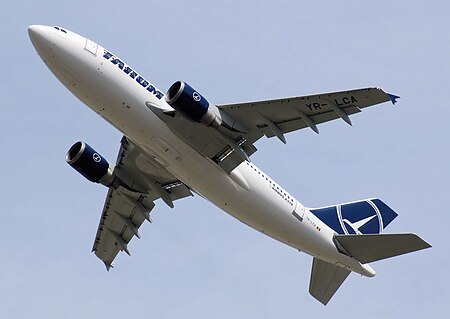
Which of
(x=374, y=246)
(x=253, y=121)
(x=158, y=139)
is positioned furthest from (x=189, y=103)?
(x=374, y=246)

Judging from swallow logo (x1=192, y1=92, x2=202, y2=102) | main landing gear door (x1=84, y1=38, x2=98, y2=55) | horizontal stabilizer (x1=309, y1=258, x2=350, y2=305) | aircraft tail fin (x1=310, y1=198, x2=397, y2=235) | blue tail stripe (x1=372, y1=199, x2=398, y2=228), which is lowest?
horizontal stabilizer (x1=309, y1=258, x2=350, y2=305)

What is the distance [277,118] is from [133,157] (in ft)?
25.2

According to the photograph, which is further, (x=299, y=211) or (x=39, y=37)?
(x=299, y=211)

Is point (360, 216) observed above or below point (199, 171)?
above

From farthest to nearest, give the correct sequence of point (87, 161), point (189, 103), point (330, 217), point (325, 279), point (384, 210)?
point (384, 210) < point (325, 279) < point (330, 217) < point (87, 161) < point (189, 103)

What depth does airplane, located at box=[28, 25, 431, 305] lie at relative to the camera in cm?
3472

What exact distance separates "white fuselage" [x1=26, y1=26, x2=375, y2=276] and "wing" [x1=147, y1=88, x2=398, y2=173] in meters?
0.38

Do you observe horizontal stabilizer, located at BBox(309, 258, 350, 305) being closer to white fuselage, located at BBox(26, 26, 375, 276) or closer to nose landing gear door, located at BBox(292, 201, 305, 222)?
white fuselage, located at BBox(26, 26, 375, 276)

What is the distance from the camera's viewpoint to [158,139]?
35312mm

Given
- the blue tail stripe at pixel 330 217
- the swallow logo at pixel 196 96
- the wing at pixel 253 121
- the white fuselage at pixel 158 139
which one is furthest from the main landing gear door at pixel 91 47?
the blue tail stripe at pixel 330 217

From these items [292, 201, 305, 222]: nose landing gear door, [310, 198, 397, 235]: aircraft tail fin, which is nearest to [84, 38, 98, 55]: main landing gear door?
[292, 201, 305, 222]: nose landing gear door

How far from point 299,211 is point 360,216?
17.0ft

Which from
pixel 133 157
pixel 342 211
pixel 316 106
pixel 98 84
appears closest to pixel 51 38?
pixel 98 84

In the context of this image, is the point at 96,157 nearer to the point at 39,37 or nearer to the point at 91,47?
the point at 91,47
